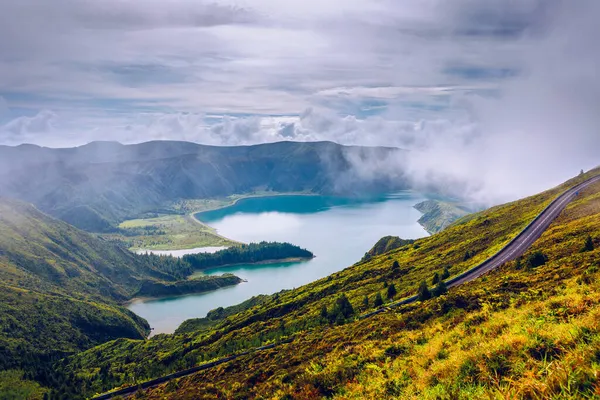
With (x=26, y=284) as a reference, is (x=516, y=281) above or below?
below

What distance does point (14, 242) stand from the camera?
199500 millimetres

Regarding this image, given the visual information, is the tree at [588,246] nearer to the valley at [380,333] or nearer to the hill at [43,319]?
the valley at [380,333]

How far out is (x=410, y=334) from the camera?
28484 mm

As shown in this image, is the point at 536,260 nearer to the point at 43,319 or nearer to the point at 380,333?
the point at 380,333

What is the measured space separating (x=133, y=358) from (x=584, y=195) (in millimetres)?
116167

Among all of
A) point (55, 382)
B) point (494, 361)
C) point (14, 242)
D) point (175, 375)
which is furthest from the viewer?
point (14, 242)

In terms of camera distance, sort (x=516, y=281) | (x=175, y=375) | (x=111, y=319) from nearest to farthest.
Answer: (x=516, y=281)
(x=175, y=375)
(x=111, y=319)

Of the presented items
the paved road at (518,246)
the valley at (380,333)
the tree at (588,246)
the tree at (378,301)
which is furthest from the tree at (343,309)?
the tree at (588,246)

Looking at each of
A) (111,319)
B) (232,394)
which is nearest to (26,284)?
(111,319)

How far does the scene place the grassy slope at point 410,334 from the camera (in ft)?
45.9

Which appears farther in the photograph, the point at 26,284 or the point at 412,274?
the point at 26,284

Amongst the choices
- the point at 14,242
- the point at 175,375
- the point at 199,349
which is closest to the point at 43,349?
the point at 199,349

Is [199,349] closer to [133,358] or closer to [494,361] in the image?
[133,358]

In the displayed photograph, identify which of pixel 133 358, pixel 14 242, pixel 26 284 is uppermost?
pixel 14 242
